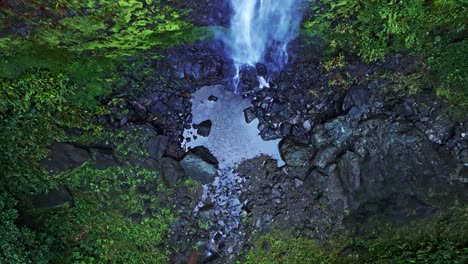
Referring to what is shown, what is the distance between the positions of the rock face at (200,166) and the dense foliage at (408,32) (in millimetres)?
2758

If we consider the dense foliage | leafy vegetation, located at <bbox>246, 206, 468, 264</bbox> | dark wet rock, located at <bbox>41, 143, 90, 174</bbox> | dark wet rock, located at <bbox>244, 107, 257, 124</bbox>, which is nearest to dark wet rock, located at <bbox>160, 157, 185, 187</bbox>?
dark wet rock, located at <bbox>41, 143, 90, 174</bbox>

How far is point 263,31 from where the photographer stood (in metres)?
6.12

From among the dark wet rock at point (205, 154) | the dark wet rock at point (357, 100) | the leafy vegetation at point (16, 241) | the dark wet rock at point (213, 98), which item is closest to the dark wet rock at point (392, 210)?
the dark wet rock at point (357, 100)

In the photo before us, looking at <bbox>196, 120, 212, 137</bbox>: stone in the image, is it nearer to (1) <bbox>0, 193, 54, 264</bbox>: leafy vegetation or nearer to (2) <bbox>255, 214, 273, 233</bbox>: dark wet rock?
(2) <bbox>255, 214, 273, 233</bbox>: dark wet rock

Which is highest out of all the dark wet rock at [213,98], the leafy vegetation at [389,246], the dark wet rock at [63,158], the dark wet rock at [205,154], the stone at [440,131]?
the dark wet rock at [213,98]

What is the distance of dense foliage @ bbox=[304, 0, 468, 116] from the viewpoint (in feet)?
16.8

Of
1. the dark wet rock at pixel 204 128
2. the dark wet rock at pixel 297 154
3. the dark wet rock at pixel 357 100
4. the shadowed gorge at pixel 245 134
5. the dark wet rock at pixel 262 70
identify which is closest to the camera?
the shadowed gorge at pixel 245 134

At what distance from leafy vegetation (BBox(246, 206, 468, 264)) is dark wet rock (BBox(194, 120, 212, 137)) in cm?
205

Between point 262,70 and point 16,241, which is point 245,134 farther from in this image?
point 16,241

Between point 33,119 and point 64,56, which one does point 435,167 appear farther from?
point 33,119

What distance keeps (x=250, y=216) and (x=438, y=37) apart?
4.11m

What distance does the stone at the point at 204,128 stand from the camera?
6.11 meters

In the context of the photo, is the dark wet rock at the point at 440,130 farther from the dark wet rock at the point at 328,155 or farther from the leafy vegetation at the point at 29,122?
the leafy vegetation at the point at 29,122

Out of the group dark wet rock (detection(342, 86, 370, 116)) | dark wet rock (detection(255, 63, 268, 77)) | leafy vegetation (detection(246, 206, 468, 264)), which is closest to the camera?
leafy vegetation (detection(246, 206, 468, 264))
